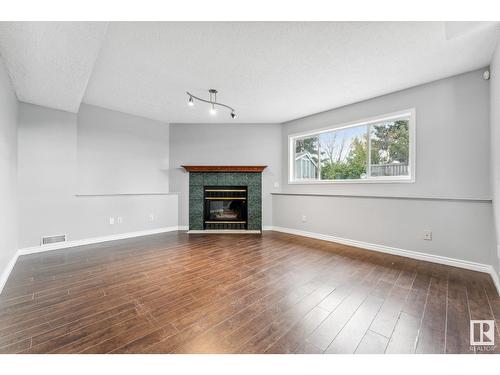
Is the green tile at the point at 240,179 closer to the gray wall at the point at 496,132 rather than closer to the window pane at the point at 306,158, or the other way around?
the window pane at the point at 306,158

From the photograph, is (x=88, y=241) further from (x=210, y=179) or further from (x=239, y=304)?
(x=239, y=304)

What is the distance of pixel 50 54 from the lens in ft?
6.59

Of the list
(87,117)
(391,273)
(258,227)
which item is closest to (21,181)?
(87,117)

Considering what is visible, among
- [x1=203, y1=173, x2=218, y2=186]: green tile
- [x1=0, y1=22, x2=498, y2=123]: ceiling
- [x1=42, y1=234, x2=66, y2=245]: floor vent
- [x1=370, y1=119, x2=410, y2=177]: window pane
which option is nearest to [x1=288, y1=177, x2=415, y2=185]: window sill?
[x1=370, y1=119, x2=410, y2=177]: window pane

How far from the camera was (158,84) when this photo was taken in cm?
305

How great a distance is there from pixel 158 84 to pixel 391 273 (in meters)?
3.92

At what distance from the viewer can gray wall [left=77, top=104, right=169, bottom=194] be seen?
150 inches

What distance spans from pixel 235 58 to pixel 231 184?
9.55 feet

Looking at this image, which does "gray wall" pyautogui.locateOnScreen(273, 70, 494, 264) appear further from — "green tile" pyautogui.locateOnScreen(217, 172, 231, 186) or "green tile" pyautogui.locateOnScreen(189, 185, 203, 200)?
"green tile" pyautogui.locateOnScreen(189, 185, 203, 200)

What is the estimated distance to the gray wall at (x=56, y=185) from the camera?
125 inches

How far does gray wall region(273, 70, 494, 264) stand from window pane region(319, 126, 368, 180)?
0.27 metres

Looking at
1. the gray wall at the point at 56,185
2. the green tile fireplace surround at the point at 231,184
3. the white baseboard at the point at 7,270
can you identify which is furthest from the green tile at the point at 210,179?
the white baseboard at the point at 7,270

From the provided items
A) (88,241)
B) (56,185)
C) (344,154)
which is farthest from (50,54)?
(344,154)

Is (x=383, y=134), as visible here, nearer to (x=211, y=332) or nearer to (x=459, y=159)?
(x=459, y=159)
